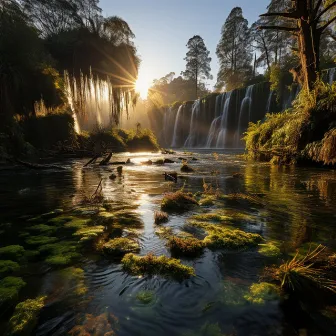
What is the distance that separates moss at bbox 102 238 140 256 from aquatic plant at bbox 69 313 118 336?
1185 millimetres

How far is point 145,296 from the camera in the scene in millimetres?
2379

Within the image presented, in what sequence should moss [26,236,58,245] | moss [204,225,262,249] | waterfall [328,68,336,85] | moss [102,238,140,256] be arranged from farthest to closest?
waterfall [328,68,336,85] < moss [26,236,58,245] < moss [204,225,262,249] < moss [102,238,140,256]

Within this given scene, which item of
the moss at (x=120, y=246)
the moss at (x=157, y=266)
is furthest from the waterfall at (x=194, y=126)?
the moss at (x=157, y=266)

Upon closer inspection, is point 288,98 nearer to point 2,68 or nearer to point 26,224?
point 2,68

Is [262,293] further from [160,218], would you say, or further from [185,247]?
[160,218]

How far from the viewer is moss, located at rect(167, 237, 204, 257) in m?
3.27

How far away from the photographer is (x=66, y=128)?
2603cm

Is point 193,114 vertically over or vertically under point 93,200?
over

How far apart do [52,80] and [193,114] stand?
88.5 ft

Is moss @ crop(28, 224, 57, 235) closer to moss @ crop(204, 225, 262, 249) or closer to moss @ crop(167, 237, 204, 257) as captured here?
moss @ crop(167, 237, 204, 257)

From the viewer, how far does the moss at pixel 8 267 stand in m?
2.82

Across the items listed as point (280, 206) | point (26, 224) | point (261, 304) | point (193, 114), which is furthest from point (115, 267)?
point (193, 114)

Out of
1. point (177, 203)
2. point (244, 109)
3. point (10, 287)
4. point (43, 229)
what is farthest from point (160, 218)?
point (244, 109)

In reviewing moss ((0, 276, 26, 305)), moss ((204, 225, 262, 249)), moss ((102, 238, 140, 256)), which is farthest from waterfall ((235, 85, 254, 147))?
moss ((0, 276, 26, 305))
